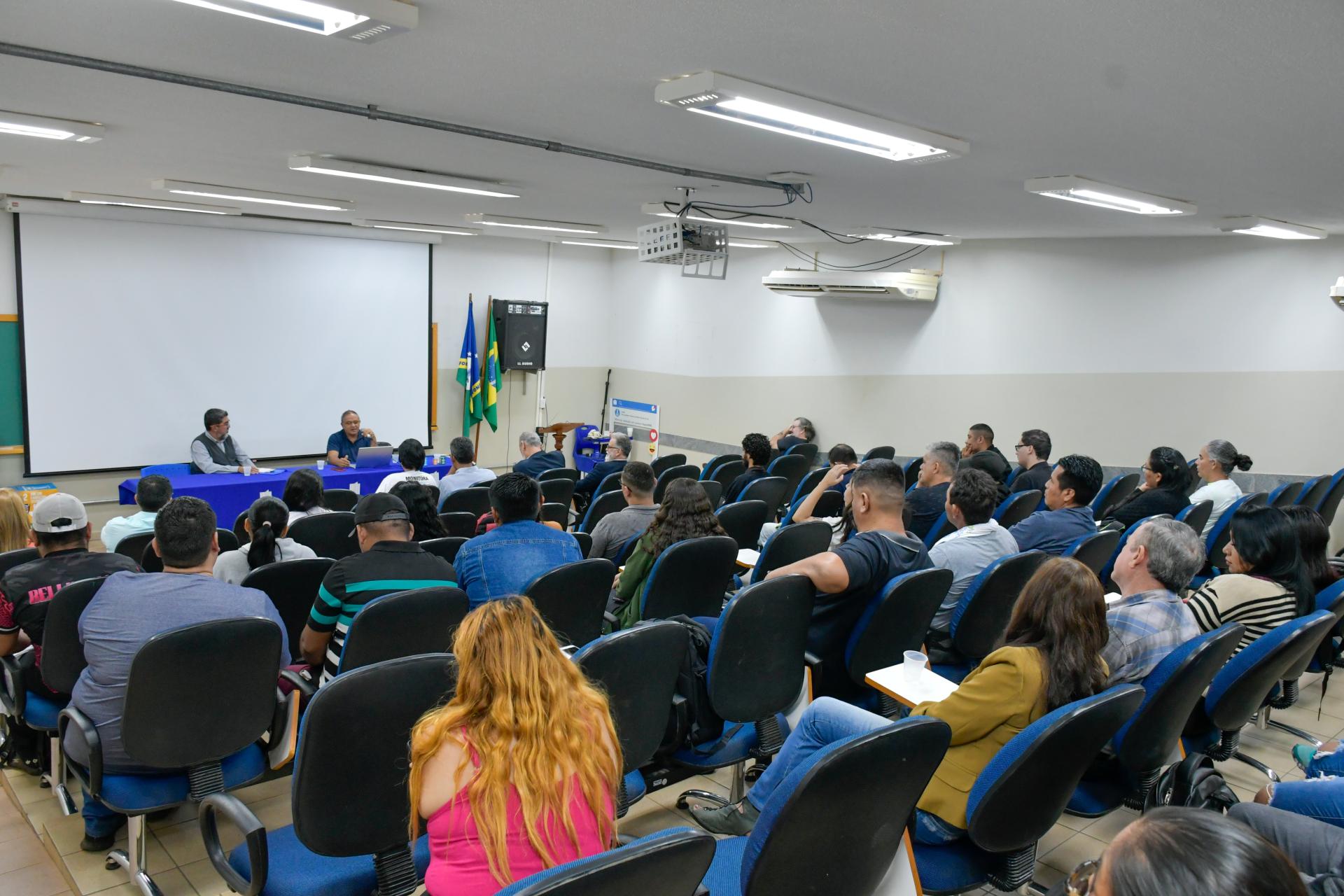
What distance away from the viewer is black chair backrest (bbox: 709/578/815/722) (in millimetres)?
2885

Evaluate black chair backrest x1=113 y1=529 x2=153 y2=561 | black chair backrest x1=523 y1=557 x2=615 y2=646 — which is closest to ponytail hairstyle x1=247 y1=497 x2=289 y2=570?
black chair backrest x1=113 y1=529 x2=153 y2=561

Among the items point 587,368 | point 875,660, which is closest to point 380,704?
point 875,660

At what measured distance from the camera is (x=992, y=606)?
3.67 meters

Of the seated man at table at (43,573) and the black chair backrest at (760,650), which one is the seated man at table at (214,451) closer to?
the seated man at table at (43,573)

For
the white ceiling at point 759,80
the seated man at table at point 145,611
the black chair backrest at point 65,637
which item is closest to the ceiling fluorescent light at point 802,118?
the white ceiling at point 759,80

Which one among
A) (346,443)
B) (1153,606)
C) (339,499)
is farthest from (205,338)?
(1153,606)

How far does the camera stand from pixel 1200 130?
3.59 m

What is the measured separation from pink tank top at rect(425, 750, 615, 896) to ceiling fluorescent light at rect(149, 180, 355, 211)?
20.8 feet

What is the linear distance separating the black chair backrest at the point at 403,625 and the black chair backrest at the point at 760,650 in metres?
0.91

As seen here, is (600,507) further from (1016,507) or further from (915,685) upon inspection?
(915,685)

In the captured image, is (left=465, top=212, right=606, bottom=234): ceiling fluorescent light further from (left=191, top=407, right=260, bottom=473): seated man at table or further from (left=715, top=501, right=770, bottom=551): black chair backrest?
(left=715, top=501, right=770, bottom=551): black chair backrest

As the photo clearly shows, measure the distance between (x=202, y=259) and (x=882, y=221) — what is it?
22.7ft

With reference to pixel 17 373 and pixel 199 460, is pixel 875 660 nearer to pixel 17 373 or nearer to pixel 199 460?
pixel 199 460

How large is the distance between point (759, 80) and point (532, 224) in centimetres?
596
